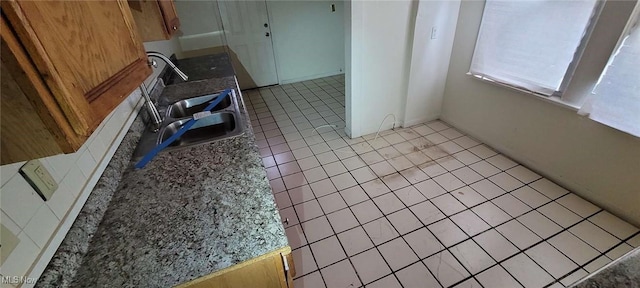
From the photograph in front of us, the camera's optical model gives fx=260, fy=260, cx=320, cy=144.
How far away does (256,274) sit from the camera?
0.73 m

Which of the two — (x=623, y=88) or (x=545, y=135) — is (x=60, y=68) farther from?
(x=545, y=135)

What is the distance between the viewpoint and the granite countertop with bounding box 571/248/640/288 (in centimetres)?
61

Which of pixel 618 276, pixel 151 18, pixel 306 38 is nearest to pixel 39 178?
pixel 151 18

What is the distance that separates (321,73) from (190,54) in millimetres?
2136

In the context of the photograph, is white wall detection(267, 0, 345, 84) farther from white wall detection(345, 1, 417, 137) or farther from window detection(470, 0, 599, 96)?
window detection(470, 0, 599, 96)

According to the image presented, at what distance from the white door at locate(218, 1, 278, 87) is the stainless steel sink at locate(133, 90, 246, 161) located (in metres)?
2.50

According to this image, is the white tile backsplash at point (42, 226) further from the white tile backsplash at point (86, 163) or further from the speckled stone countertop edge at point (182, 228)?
the white tile backsplash at point (86, 163)

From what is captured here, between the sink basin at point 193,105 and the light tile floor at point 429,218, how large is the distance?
30.8 inches

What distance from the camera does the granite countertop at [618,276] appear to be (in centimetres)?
61

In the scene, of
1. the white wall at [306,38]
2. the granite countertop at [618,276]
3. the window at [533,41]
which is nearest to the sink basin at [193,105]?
the granite countertop at [618,276]

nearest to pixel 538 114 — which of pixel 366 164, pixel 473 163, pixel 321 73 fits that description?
pixel 473 163

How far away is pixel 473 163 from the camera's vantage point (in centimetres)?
230

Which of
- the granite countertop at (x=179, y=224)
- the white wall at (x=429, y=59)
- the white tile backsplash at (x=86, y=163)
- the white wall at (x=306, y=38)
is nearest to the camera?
the granite countertop at (x=179, y=224)

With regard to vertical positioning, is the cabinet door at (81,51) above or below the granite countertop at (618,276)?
above
